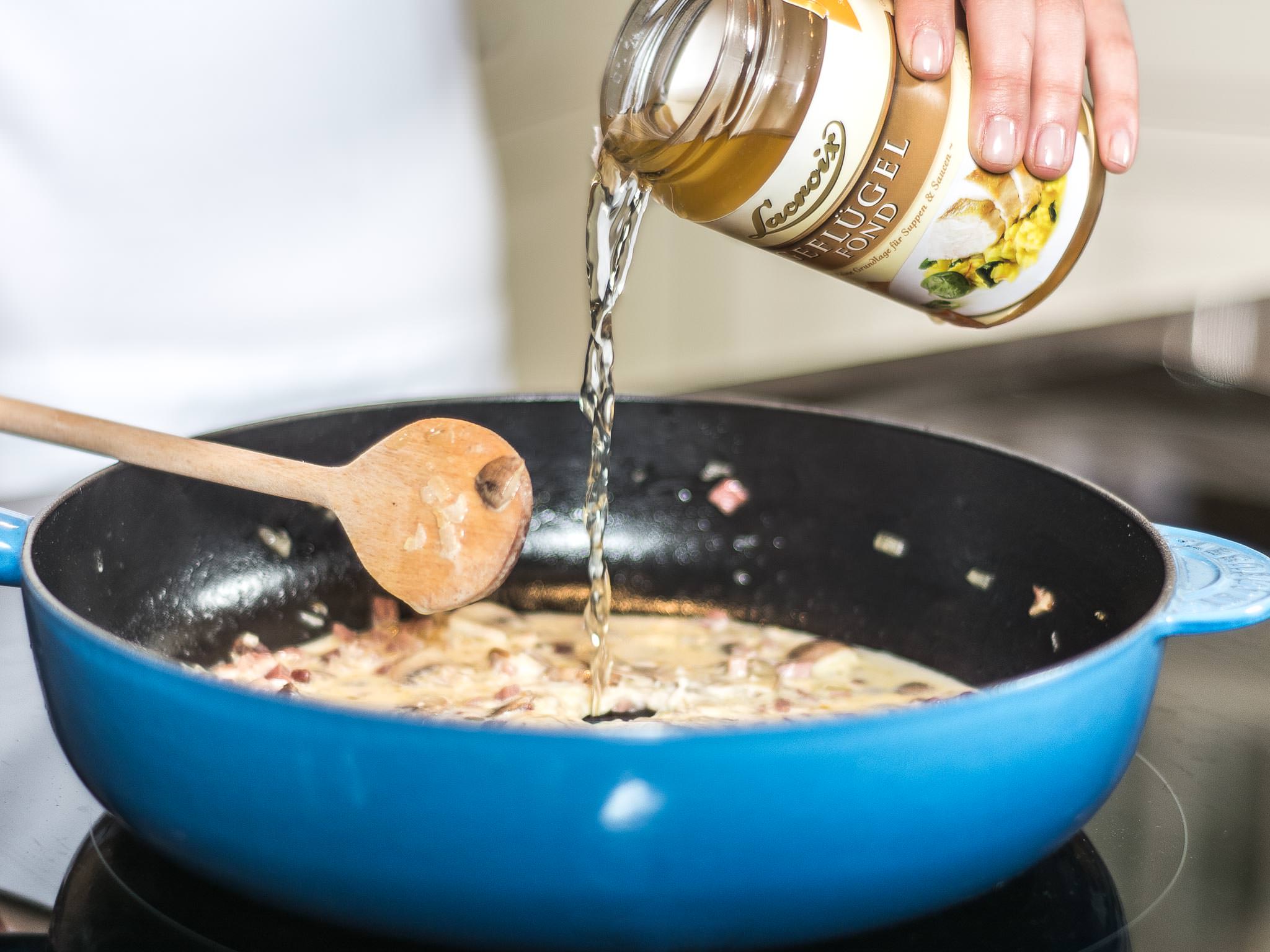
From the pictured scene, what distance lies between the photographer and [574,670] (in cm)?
91

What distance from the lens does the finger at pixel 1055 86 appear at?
0.72 meters

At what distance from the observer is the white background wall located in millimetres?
1842

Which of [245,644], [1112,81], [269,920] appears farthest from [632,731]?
[1112,81]

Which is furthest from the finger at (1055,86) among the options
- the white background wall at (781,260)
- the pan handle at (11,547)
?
the white background wall at (781,260)

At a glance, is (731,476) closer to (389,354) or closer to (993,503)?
(993,503)

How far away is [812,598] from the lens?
0.99 metres

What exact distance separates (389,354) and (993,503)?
2.35 ft

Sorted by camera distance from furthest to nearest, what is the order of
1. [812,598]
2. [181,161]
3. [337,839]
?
[181,161], [812,598], [337,839]

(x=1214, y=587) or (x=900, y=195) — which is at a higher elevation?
(x=900, y=195)

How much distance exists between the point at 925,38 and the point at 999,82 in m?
0.05

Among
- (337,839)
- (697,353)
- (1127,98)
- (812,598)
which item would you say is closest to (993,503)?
(812,598)

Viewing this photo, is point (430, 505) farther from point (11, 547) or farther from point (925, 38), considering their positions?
point (925, 38)

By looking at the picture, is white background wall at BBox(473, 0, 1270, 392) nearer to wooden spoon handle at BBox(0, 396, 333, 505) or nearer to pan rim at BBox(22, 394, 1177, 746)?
wooden spoon handle at BBox(0, 396, 333, 505)

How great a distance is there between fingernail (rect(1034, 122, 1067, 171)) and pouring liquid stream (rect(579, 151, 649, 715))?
23cm
